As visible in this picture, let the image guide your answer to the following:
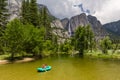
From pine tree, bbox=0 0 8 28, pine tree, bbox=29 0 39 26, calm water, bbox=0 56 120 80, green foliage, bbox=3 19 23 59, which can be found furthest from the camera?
pine tree, bbox=29 0 39 26

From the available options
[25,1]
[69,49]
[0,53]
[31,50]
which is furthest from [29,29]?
[69,49]

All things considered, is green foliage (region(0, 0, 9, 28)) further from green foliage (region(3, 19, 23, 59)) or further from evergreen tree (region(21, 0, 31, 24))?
green foliage (region(3, 19, 23, 59))

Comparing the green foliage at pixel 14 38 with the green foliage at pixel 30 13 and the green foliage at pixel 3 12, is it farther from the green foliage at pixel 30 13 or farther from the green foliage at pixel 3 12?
the green foliage at pixel 30 13

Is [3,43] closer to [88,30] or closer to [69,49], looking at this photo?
[88,30]

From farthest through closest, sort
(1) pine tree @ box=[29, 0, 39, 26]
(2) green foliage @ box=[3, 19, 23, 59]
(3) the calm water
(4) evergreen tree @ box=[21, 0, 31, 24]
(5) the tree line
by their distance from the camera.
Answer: (1) pine tree @ box=[29, 0, 39, 26] < (4) evergreen tree @ box=[21, 0, 31, 24] < (5) the tree line < (2) green foliage @ box=[3, 19, 23, 59] < (3) the calm water

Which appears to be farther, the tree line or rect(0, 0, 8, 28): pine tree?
rect(0, 0, 8, 28): pine tree

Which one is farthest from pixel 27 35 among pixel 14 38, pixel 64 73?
pixel 64 73

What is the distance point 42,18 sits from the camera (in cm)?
10619

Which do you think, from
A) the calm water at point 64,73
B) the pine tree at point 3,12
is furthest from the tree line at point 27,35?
the calm water at point 64,73

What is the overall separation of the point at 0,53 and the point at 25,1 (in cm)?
3418

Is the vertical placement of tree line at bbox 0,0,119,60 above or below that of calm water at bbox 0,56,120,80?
above

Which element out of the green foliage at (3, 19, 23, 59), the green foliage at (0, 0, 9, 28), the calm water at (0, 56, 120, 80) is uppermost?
the green foliage at (0, 0, 9, 28)

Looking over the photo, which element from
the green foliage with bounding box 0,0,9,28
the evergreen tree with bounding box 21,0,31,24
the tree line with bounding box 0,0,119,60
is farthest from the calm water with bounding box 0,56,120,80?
the evergreen tree with bounding box 21,0,31,24

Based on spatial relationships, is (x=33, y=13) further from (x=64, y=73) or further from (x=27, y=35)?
(x=64, y=73)
